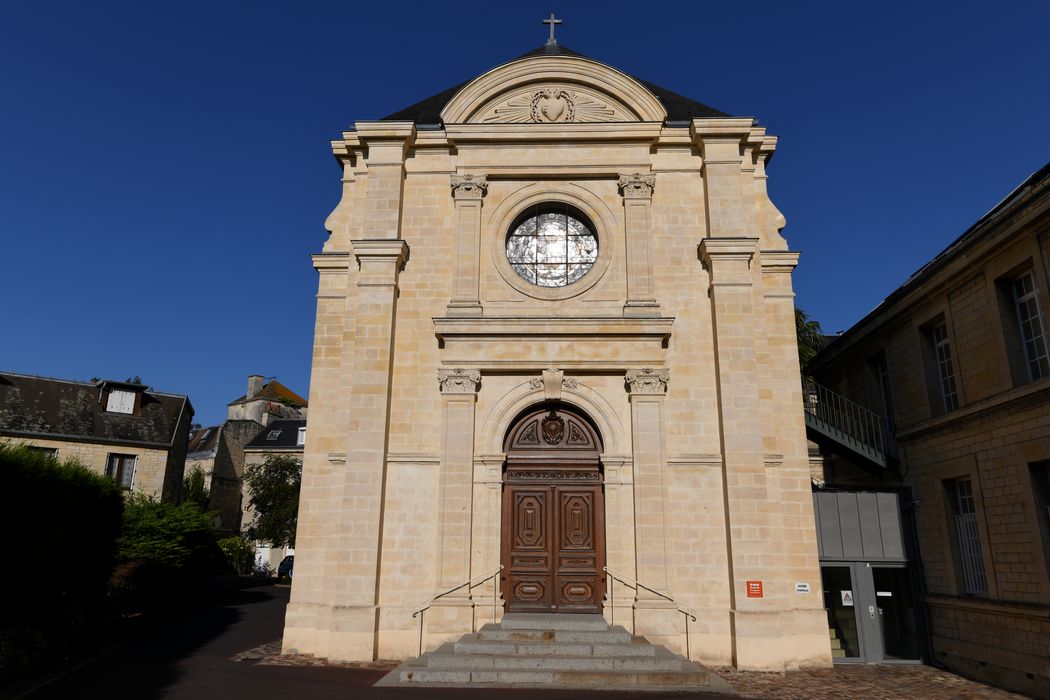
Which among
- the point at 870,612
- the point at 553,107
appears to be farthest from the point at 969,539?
the point at 553,107

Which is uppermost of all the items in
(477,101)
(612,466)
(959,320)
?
(477,101)

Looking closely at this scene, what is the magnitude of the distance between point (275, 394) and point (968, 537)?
52859mm

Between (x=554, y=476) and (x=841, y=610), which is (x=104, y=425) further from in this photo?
(x=841, y=610)

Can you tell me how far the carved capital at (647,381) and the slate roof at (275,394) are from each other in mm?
44891

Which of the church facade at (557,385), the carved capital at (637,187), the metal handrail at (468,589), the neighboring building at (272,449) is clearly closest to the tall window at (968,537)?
the church facade at (557,385)

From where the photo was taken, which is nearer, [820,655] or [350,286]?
[820,655]

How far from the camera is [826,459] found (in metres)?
16.8

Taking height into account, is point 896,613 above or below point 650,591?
below

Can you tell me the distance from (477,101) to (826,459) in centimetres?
1194

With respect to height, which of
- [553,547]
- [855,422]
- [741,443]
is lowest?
[553,547]

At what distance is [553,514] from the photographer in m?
11.1

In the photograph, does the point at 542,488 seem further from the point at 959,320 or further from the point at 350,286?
the point at 959,320

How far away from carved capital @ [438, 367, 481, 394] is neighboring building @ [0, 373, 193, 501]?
18.0 m

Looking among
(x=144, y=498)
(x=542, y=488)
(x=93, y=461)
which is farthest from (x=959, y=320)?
(x=93, y=461)
